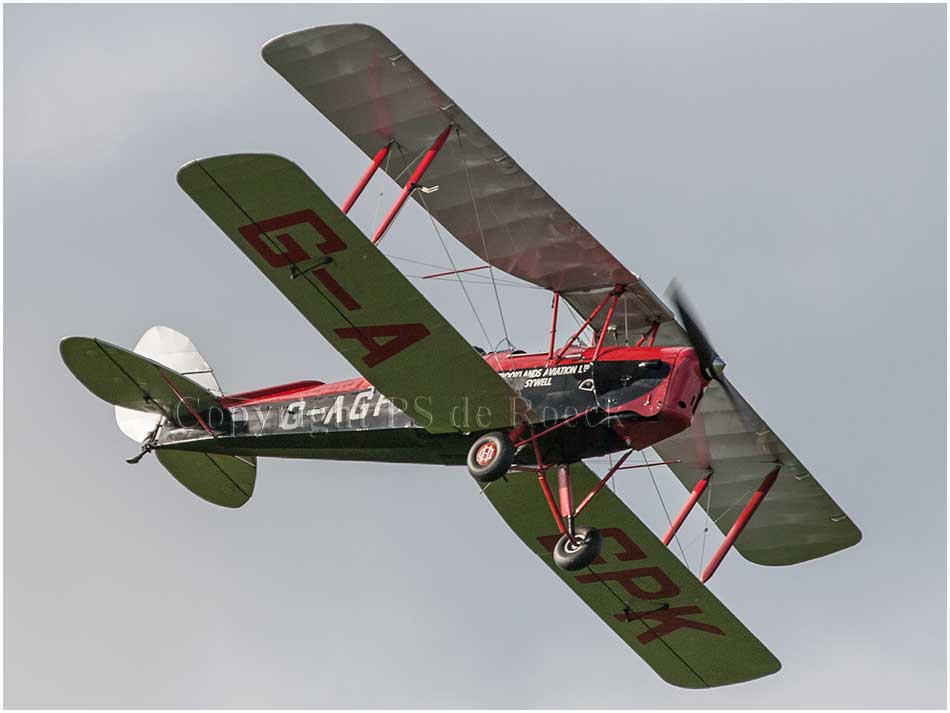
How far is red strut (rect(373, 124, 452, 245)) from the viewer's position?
16.4m

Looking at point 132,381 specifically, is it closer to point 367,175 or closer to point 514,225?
point 367,175

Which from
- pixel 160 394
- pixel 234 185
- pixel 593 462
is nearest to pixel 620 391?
pixel 593 462

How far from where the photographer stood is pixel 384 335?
16031 millimetres

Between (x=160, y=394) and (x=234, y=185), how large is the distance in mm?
4137

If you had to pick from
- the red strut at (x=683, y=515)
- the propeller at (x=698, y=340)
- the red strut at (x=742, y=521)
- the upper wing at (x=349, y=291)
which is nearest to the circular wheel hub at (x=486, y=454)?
the upper wing at (x=349, y=291)

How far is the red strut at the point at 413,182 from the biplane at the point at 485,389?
0.7 inches

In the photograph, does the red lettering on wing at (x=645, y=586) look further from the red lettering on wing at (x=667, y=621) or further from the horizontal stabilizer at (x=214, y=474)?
the horizontal stabilizer at (x=214, y=474)

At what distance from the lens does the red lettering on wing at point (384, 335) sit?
1595 centimetres

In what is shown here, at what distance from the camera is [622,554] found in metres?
18.4

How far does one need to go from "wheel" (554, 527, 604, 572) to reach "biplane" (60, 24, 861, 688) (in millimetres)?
22

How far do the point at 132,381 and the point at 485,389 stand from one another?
408 cm

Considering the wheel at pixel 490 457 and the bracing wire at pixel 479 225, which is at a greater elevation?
the bracing wire at pixel 479 225

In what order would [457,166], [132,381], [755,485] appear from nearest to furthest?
[457,166], [132,381], [755,485]

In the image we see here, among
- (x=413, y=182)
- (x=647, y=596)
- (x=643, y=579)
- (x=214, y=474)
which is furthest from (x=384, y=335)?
(x=647, y=596)
